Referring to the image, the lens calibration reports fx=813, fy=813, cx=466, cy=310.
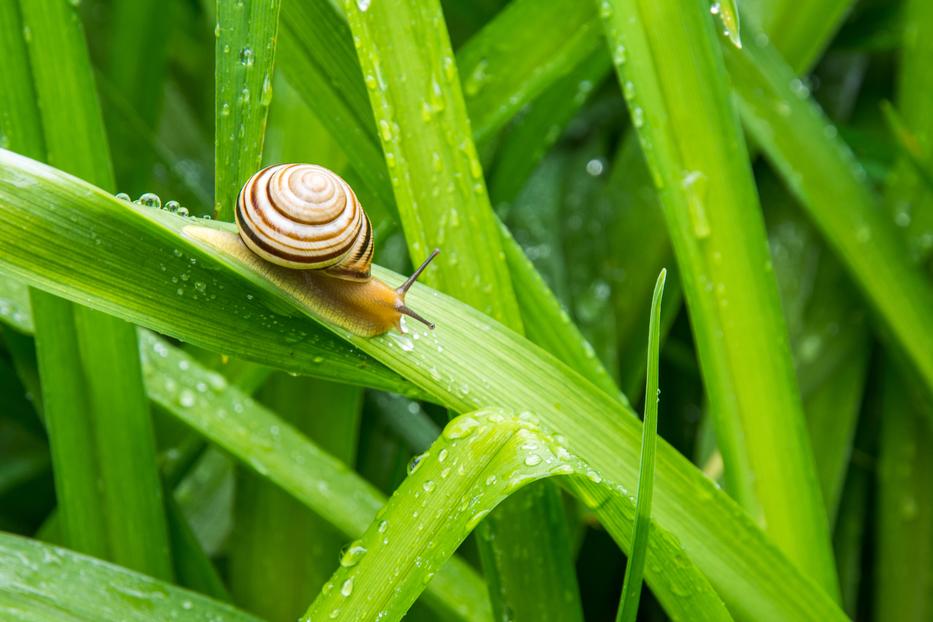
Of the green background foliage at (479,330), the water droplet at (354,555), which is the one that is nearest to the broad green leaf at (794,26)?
the green background foliage at (479,330)

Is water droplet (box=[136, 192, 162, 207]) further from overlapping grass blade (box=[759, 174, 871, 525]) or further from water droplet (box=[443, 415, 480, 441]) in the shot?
overlapping grass blade (box=[759, 174, 871, 525])

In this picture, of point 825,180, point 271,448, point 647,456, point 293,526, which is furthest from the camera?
point 825,180

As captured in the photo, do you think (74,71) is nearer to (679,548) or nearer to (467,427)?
(467,427)

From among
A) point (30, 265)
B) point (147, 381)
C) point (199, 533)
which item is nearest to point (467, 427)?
Answer: point (30, 265)

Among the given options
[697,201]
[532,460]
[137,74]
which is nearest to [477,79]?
[697,201]

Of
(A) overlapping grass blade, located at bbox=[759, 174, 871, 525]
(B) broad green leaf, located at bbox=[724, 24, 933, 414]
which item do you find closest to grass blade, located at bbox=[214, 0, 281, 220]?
(B) broad green leaf, located at bbox=[724, 24, 933, 414]

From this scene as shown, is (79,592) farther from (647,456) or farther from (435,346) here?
(647,456)
